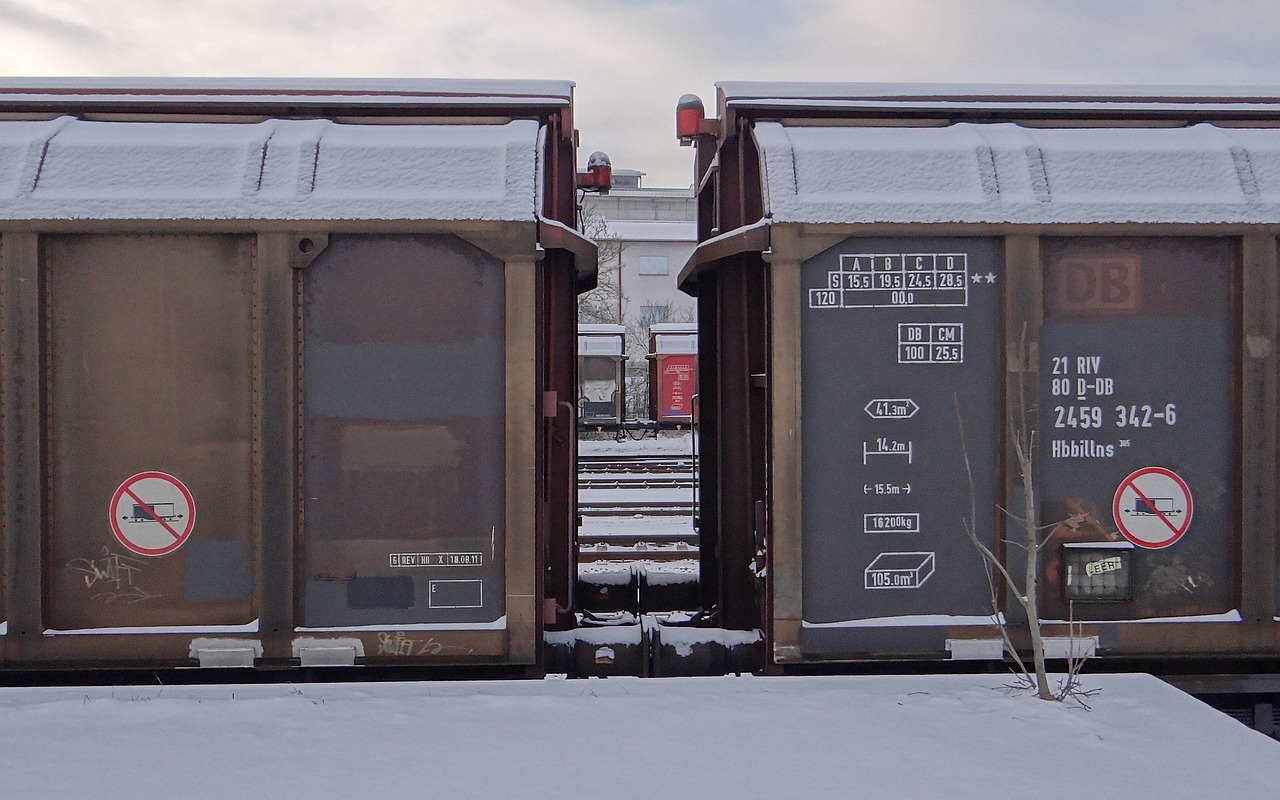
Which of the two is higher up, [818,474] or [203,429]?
[203,429]

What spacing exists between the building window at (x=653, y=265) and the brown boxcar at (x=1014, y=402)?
3770cm

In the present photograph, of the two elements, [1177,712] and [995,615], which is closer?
[1177,712]

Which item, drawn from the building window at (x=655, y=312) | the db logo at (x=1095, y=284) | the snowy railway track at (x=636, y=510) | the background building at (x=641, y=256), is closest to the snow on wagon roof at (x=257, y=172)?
the db logo at (x=1095, y=284)

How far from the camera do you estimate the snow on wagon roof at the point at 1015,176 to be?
415 centimetres

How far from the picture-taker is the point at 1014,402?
4.15 meters

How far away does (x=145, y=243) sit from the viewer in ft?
13.1

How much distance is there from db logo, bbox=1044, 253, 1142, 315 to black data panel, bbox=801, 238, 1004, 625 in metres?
0.33

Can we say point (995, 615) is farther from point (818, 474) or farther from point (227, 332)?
point (227, 332)

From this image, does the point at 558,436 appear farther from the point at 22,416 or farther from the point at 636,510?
the point at 636,510

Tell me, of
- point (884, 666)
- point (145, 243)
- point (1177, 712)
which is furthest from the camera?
point (884, 666)

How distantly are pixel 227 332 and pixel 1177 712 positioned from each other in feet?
16.0

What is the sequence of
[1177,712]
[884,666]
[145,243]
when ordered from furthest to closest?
[884,666] → [145,243] → [1177,712]

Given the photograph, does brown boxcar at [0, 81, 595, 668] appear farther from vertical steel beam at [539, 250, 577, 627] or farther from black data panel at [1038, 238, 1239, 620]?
black data panel at [1038, 238, 1239, 620]

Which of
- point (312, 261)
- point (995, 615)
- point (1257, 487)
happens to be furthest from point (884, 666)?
point (312, 261)
